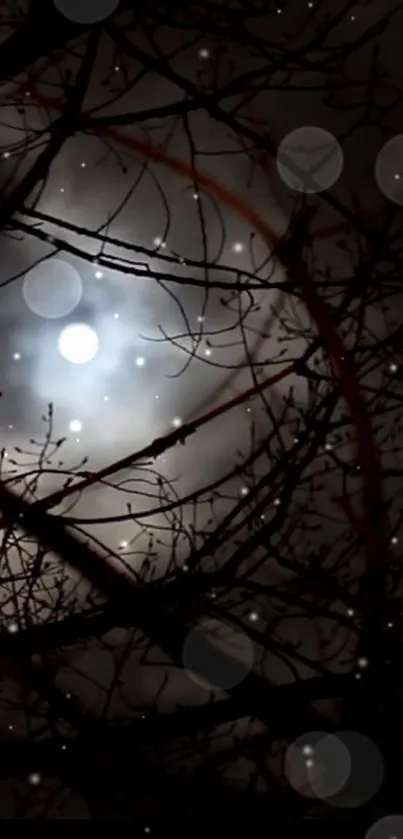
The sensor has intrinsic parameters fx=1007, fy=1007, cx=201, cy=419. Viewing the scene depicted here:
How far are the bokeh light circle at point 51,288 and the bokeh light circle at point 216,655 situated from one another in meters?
0.65

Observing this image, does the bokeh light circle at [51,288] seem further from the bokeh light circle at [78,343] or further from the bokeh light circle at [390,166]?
the bokeh light circle at [390,166]

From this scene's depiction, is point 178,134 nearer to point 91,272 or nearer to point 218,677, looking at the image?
point 91,272

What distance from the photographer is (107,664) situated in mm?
1879

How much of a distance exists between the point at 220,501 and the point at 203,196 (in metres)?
0.59

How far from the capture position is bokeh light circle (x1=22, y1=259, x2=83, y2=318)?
1905 mm

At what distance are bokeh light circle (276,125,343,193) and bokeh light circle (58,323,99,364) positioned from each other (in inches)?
18.6

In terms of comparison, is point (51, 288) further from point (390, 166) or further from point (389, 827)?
point (389, 827)

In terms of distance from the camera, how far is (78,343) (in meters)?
1.92

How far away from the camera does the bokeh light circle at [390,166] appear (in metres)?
1.90

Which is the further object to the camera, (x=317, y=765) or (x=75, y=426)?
(x=75, y=426)

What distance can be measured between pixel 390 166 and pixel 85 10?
71 centimetres

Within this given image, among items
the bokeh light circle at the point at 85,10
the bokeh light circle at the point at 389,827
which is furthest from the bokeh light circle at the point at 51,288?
the bokeh light circle at the point at 389,827

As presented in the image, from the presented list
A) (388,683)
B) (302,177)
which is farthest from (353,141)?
(388,683)

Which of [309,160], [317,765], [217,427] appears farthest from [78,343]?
[317,765]
